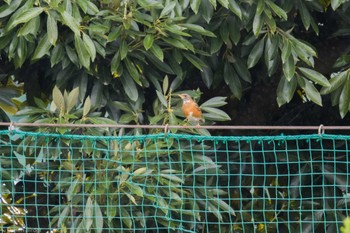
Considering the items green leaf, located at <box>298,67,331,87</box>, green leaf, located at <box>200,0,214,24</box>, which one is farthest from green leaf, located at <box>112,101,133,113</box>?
green leaf, located at <box>298,67,331,87</box>

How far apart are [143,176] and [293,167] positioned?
127 cm

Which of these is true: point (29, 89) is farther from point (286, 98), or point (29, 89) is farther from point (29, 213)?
point (286, 98)

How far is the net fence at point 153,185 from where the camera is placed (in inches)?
192

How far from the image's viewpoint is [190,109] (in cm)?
505

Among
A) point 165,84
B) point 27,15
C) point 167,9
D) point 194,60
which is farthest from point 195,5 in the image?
point 27,15

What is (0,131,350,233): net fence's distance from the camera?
16.0 feet

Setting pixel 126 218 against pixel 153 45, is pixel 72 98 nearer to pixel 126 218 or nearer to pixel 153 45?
pixel 153 45

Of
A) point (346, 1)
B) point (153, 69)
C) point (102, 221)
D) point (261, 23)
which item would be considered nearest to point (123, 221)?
point (102, 221)

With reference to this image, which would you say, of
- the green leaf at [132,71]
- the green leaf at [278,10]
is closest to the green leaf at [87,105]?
the green leaf at [132,71]

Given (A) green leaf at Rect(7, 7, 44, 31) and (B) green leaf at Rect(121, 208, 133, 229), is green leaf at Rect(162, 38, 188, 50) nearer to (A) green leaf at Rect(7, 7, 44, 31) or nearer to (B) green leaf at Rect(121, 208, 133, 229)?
(A) green leaf at Rect(7, 7, 44, 31)

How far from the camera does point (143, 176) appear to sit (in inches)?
192

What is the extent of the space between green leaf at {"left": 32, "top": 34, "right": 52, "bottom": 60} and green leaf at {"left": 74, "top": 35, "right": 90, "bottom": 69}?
141 millimetres

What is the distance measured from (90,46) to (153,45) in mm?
372

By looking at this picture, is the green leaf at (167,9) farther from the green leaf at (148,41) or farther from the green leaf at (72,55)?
the green leaf at (72,55)
